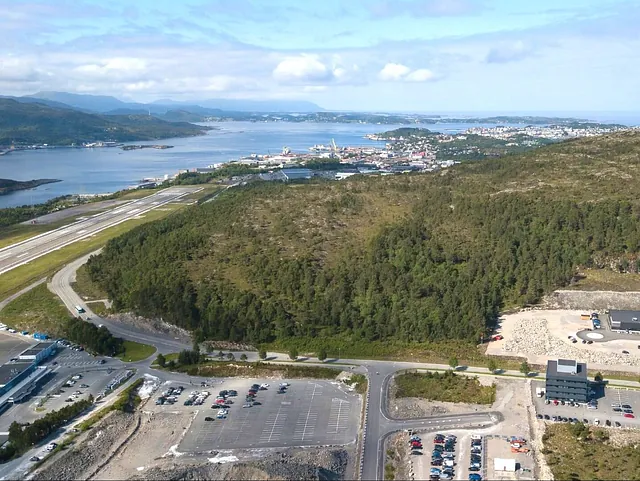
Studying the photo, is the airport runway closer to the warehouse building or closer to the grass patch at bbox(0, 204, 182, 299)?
the grass patch at bbox(0, 204, 182, 299)

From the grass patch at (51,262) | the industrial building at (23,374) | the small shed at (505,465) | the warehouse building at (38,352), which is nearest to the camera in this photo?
the small shed at (505,465)

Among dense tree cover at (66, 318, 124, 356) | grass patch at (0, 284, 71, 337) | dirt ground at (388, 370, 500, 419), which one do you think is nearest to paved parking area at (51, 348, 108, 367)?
dense tree cover at (66, 318, 124, 356)

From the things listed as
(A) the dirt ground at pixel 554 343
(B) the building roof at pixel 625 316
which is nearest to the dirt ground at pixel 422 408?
(A) the dirt ground at pixel 554 343

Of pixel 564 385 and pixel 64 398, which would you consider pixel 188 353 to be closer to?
pixel 64 398

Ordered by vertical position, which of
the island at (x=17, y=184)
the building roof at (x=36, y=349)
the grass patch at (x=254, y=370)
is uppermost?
the island at (x=17, y=184)

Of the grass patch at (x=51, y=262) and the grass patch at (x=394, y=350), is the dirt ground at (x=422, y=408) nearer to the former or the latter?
the grass patch at (x=394, y=350)

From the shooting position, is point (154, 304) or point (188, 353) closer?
point (188, 353)

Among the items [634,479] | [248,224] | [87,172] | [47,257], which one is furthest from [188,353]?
[87,172]
